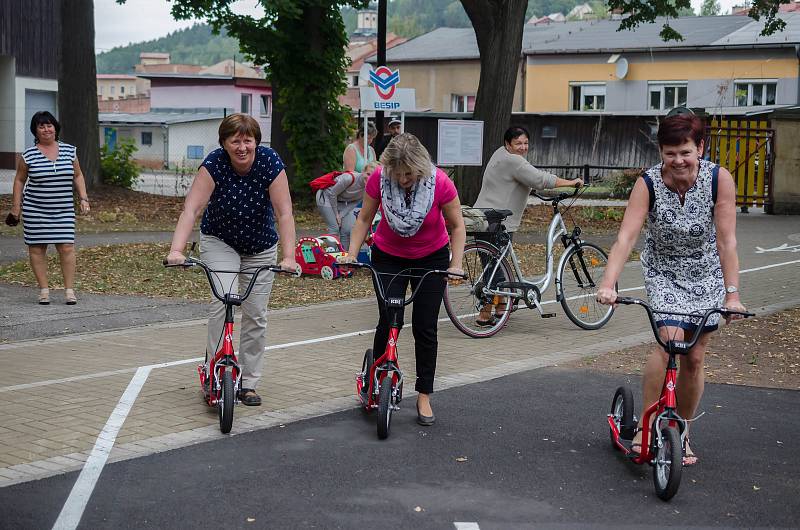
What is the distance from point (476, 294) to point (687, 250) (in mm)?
4269

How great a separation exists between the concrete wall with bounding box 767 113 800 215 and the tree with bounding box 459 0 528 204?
22.6 feet

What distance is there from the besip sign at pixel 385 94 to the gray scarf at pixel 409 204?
11.6 meters

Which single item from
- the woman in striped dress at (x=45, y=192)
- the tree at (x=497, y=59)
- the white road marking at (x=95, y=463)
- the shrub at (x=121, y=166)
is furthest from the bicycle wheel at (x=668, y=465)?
the shrub at (x=121, y=166)

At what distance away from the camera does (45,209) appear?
11070 mm

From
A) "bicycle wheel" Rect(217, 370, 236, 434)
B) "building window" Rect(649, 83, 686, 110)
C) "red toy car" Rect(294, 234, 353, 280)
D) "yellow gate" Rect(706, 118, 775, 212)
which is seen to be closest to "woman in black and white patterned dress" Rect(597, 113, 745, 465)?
"bicycle wheel" Rect(217, 370, 236, 434)

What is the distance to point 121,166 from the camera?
25125 millimetres

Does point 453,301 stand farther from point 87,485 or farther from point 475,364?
point 87,485

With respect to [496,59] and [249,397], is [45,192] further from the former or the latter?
[496,59]

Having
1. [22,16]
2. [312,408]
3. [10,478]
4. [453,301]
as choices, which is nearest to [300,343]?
[453,301]

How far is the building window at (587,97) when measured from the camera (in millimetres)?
51250

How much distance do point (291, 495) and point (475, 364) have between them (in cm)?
358

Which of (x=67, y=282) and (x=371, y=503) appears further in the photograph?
(x=67, y=282)

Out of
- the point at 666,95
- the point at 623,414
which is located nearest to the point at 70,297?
the point at 623,414

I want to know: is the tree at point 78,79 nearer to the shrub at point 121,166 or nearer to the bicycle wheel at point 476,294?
the shrub at point 121,166
